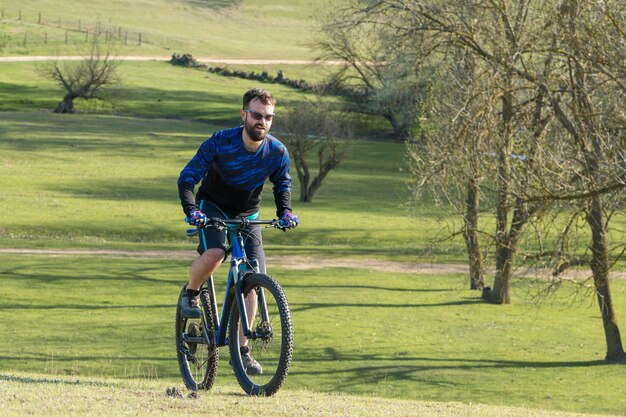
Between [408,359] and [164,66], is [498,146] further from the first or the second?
[164,66]

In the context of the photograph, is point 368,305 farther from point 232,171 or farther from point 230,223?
point 230,223

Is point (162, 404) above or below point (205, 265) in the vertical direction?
below

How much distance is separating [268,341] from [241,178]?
124cm

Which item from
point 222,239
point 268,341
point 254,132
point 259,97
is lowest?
point 268,341

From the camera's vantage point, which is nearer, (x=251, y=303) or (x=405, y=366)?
(x=251, y=303)

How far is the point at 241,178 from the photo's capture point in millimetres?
8875

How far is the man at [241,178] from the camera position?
8.74 meters

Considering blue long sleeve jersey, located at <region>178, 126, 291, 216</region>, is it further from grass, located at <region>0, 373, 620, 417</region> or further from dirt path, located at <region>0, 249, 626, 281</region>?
dirt path, located at <region>0, 249, 626, 281</region>

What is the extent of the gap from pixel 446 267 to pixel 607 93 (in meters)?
16.5

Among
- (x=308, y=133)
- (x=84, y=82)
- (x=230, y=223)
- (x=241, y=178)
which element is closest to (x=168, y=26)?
(x=84, y=82)

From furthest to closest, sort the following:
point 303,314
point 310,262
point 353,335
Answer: point 310,262 → point 303,314 → point 353,335

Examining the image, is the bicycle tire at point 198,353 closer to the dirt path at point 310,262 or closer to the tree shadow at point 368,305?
the tree shadow at point 368,305

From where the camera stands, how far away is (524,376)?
20.0m

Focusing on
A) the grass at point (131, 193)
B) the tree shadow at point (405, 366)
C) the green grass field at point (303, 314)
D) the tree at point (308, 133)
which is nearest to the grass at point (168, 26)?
the grass at point (131, 193)
